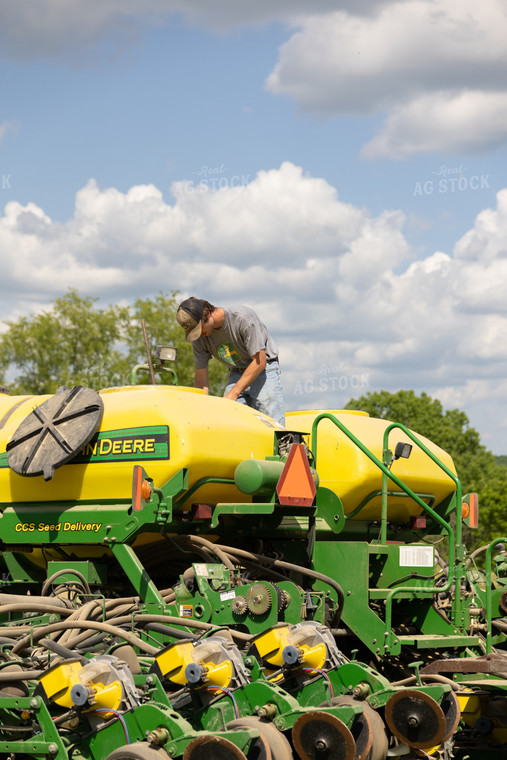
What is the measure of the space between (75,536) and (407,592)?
8.59 ft

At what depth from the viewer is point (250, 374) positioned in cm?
903

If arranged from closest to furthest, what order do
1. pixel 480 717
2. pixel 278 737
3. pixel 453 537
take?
pixel 278 737 < pixel 480 717 < pixel 453 537

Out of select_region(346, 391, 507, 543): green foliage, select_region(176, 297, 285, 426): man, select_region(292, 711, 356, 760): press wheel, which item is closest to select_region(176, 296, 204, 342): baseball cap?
select_region(176, 297, 285, 426): man

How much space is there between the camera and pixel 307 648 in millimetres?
6383

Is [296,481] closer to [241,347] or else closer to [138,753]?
[241,347]

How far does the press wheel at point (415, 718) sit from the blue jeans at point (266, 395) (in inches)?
134

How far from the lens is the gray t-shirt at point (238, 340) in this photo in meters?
9.05

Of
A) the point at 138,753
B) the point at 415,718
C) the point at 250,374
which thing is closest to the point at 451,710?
the point at 415,718

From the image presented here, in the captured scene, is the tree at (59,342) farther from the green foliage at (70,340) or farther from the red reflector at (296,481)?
the red reflector at (296,481)

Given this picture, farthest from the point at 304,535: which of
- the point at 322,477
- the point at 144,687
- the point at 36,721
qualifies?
the point at 36,721

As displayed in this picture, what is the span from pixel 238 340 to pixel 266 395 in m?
0.56

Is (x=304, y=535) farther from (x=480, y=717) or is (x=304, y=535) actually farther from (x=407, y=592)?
(x=480, y=717)

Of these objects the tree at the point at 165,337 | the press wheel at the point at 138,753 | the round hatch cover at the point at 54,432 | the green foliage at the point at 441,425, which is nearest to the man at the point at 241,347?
the round hatch cover at the point at 54,432

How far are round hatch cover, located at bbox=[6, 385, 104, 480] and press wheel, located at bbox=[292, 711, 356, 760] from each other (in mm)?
3103
